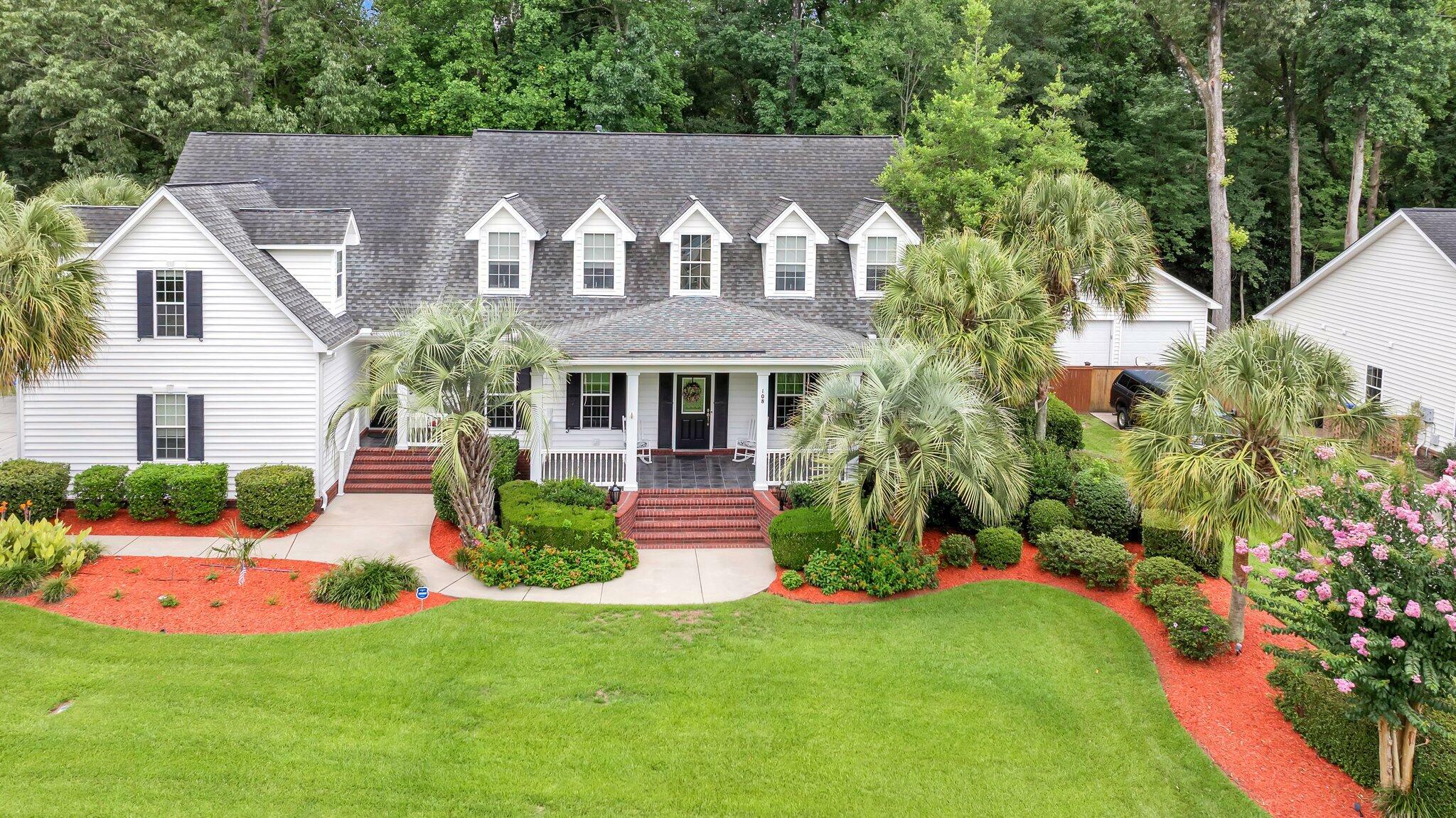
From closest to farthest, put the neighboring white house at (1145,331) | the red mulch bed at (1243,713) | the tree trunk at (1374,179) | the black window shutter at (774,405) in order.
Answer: the red mulch bed at (1243,713) < the black window shutter at (774,405) < the neighboring white house at (1145,331) < the tree trunk at (1374,179)

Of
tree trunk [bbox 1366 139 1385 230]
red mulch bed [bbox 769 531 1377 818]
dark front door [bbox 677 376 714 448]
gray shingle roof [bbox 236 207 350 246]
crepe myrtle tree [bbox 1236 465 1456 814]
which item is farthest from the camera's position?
tree trunk [bbox 1366 139 1385 230]

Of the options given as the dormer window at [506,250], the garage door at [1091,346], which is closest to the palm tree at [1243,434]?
the dormer window at [506,250]

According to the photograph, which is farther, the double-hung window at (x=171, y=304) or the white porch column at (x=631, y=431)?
the white porch column at (x=631, y=431)

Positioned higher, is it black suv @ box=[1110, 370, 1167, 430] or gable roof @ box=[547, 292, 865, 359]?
gable roof @ box=[547, 292, 865, 359]

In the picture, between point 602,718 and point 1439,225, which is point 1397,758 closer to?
point 602,718

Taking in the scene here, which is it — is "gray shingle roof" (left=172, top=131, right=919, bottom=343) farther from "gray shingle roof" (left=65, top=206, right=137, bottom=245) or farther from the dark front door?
Result: "gray shingle roof" (left=65, top=206, right=137, bottom=245)

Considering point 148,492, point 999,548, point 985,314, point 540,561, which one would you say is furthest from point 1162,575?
point 148,492

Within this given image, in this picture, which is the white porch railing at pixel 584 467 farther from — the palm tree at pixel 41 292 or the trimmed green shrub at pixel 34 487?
the trimmed green shrub at pixel 34 487

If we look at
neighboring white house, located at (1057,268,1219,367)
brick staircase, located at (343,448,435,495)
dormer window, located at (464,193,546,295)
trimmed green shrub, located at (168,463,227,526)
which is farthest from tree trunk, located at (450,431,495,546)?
neighboring white house, located at (1057,268,1219,367)
